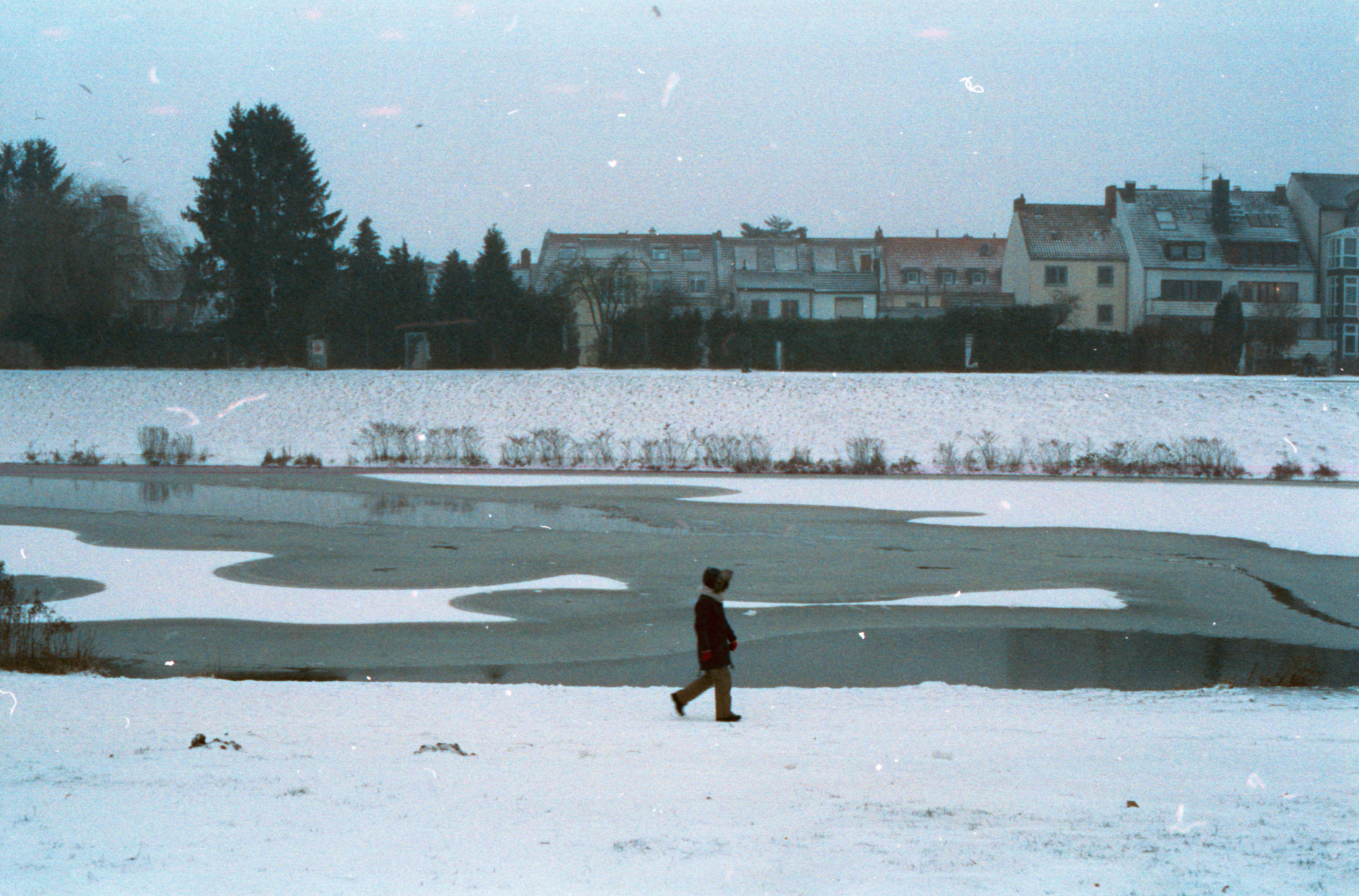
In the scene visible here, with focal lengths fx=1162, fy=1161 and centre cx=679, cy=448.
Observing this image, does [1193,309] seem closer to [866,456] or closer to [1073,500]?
[866,456]

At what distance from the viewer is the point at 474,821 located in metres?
5.06

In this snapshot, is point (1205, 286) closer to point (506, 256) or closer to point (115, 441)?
point (506, 256)

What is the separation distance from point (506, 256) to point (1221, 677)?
39904 millimetres

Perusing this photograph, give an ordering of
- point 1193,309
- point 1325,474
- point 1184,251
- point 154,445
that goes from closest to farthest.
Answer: point 1325,474
point 154,445
point 1193,309
point 1184,251

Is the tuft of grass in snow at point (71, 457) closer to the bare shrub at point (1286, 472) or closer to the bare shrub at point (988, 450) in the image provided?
the bare shrub at point (988, 450)

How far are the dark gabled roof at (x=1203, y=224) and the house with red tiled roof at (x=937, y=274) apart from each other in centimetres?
776

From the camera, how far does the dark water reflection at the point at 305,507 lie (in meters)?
18.8

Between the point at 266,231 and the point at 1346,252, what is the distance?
5459 cm

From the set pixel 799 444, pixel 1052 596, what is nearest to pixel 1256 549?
pixel 1052 596

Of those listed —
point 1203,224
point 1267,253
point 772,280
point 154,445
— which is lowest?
point 154,445

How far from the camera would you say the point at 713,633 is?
8.03 metres

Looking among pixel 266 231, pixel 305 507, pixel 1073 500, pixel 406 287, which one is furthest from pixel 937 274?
pixel 305 507

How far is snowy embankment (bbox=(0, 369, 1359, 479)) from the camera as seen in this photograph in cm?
3294

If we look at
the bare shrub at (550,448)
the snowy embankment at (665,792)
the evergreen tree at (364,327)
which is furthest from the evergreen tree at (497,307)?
the snowy embankment at (665,792)
